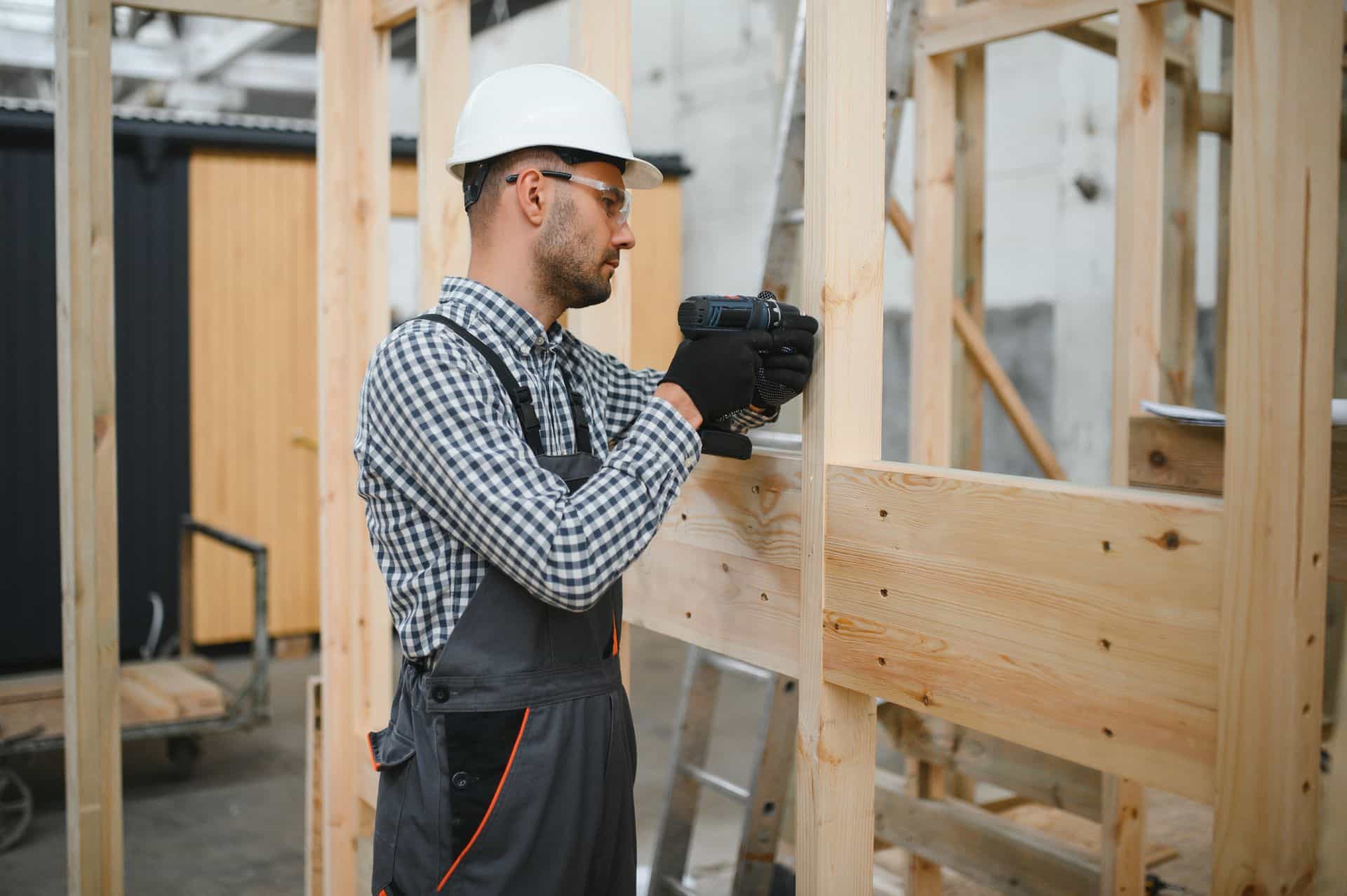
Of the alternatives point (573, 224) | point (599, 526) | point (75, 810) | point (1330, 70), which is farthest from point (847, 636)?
point (75, 810)

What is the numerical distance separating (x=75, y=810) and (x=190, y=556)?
102 inches

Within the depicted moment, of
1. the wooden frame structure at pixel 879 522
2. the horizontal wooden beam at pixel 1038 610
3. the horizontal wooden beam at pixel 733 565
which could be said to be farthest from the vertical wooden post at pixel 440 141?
the horizontal wooden beam at pixel 1038 610

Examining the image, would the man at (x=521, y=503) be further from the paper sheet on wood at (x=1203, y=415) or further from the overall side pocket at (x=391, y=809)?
the paper sheet on wood at (x=1203, y=415)

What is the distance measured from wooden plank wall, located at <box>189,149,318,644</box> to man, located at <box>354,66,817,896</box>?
4.88m

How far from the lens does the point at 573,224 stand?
1.66 meters

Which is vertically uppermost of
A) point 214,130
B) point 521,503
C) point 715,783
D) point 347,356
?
point 214,130

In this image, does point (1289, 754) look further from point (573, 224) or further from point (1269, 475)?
point (573, 224)

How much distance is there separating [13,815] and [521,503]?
3757mm

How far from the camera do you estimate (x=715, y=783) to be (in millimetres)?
3158

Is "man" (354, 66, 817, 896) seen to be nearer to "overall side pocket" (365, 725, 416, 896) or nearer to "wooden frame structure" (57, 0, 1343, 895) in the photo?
"overall side pocket" (365, 725, 416, 896)

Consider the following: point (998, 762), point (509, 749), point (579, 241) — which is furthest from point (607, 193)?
point (998, 762)

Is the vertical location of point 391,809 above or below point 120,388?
below

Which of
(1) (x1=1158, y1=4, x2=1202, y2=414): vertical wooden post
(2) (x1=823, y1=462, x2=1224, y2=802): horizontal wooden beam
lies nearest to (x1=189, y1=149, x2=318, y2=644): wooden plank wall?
(1) (x1=1158, y1=4, x2=1202, y2=414): vertical wooden post

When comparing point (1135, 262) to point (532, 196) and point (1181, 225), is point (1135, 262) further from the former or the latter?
point (532, 196)
